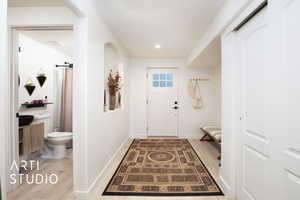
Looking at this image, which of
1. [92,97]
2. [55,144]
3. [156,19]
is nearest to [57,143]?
[55,144]

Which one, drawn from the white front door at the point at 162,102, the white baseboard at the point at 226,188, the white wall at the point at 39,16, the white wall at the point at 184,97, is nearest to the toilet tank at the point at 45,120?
the white wall at the point at 39,16

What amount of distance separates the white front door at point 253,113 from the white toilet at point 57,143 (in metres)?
2.98

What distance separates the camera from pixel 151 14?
2.29 metres

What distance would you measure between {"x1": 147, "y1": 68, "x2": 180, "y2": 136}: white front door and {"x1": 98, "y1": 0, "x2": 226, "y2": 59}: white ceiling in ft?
4.04

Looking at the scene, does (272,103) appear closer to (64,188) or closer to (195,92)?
(64,188)

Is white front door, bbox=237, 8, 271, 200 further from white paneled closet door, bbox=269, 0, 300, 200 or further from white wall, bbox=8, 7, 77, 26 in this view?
white wall, bbox=8, 7, 77, 26

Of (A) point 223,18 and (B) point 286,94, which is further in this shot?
(A) point 223,18

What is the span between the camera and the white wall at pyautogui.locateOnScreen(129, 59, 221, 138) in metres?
4.80

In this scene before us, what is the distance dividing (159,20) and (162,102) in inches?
108

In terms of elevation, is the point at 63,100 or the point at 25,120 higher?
the point at 63,100

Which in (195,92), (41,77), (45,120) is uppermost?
(41,77)

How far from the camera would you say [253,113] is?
157 centimetres

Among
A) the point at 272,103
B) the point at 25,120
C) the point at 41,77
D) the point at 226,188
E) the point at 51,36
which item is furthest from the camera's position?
the point at 41,77

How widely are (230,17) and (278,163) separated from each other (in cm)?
155
